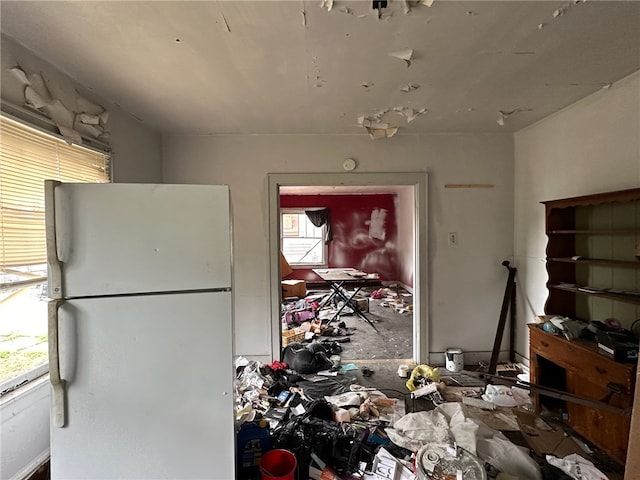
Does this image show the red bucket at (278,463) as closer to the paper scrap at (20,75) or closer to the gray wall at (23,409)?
the gray wall at (23,409)

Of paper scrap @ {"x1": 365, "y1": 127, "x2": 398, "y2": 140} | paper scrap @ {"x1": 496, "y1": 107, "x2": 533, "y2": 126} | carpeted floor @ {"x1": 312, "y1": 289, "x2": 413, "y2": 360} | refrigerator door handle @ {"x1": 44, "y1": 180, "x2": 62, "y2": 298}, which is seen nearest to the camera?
refrigerator door handle @ {"x1": 44, "y1": 180, "x2": 62, "y2": 298}

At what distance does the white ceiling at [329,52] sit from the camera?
4.36 feet

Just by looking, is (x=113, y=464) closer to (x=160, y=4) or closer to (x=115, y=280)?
(x=115, y=280)

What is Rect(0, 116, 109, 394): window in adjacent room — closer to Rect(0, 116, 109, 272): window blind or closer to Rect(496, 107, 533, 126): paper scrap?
Rect(0, 116, 109, 272): window blind

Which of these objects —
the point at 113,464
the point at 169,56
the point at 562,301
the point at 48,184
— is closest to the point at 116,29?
the point at 169,56

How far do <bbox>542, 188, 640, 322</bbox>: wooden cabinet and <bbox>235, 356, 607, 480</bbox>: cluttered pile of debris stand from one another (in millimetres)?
887

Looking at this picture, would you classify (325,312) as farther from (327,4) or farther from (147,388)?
(327,4)

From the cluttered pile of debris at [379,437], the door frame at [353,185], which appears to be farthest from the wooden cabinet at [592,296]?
the door frame at [353,185]

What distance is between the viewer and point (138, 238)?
4.30 feet

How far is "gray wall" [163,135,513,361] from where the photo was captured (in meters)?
3.01

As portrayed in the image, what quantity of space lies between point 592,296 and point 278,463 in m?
2.34

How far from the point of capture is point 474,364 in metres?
3.11

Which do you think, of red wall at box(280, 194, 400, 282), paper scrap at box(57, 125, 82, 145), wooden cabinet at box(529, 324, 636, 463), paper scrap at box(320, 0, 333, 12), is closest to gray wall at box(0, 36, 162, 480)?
paper scrap at box(57, 125, 82, 145)

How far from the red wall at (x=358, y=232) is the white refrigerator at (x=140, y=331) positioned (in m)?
6.14
